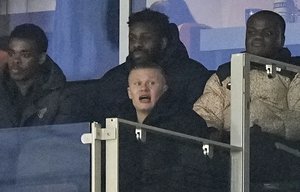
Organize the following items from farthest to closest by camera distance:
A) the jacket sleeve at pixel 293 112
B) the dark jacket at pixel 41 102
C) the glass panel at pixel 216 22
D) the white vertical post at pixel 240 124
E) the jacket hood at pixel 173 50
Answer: the dark jacket at pixel 41 102, the jacket hood at pixel 173 50, the glass panel at pixel 216 22, the jacket sleeve at pixel 293 112, the white vertical post at pixel 240 124

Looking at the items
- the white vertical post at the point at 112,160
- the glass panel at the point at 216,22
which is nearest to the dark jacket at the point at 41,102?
the glass panel at the point at 216,22

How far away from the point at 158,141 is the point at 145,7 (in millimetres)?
1417

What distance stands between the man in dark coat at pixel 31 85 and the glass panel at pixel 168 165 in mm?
1396

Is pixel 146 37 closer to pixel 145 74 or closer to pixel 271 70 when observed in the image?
pixel 145 74

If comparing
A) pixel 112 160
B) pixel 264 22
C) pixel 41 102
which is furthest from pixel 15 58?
pixel 112 160

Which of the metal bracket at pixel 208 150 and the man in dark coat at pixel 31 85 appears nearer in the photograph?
the metal bracket at pixel 208 150

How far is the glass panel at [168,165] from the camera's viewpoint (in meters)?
3.96

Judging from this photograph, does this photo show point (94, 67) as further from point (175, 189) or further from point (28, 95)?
point (175, 189)

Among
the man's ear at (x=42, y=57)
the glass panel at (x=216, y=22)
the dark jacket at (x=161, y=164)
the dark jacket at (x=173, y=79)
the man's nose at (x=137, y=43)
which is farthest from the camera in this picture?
the man's ear at (x=42, y=57)

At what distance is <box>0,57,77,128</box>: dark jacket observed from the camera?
222 inches

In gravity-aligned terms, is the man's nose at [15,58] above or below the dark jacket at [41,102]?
above

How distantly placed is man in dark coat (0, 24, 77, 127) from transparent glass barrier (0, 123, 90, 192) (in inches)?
2.3

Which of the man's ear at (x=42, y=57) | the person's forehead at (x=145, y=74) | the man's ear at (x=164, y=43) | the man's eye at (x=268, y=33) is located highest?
the man's eye at (x=268, y=33)

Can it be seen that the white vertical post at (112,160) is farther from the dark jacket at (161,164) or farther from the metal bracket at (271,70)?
the metal bracket at (271,70)
